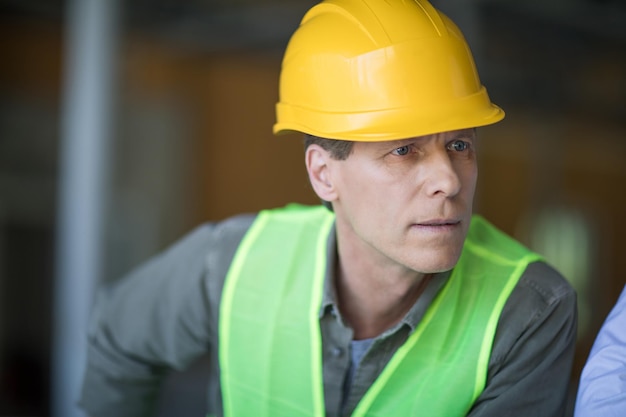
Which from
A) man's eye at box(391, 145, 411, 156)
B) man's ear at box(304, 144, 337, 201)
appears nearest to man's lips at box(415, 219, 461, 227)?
→ man's eye at box(391, 145, 411, 156)

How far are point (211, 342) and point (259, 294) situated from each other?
0.84ft

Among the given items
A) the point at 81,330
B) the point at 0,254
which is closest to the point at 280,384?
the point at 81,330

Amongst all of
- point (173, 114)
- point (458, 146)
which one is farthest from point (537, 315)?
point (173, 114)

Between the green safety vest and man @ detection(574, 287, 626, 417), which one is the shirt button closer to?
the green safety vest

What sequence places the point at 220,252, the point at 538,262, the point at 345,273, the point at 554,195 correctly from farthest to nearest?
the point at 554,195, the point at 220,252, the point at 345,273, the point at 538,262

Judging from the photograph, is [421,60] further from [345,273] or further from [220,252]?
[220,252]

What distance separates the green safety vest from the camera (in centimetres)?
177

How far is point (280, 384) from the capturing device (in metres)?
1.96

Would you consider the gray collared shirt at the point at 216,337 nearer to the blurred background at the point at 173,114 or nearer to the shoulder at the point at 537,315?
the shoulder at the point at 537,315

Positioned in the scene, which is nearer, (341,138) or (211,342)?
(341,138)

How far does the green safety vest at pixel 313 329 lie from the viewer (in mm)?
1769

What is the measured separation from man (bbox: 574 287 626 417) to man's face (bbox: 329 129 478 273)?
31 centimetres

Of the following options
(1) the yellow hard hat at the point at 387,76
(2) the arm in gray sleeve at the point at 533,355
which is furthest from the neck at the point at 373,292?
(1) the yellow hard hat at the point at 387,76

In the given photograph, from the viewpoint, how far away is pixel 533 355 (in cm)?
170
